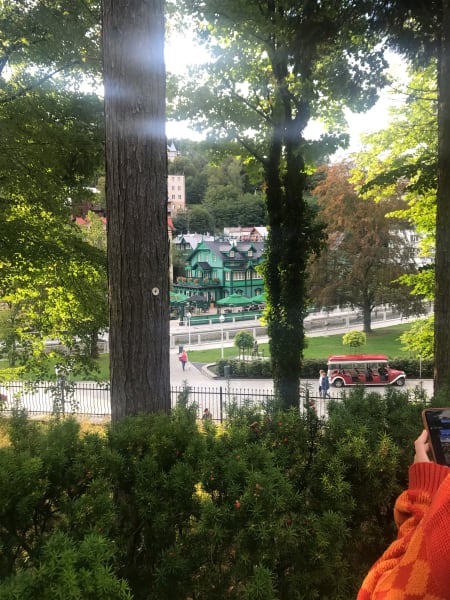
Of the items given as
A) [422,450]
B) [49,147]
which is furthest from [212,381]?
[422,450]

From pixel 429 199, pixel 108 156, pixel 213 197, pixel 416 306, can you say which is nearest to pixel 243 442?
pixel 108 156

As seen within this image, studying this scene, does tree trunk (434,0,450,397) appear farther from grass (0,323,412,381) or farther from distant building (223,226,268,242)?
distant building (223,226,268,242)

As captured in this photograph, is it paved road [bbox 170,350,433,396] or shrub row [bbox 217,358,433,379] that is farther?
shrub row [bbox 217,358,433,379]

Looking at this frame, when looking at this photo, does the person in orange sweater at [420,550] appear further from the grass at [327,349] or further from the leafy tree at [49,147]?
the grass at [327,349]

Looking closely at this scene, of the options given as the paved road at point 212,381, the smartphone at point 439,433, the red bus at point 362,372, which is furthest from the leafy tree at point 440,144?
the paved road at point 212,381

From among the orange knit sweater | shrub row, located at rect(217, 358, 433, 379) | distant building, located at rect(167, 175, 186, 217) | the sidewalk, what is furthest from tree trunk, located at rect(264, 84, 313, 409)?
distant building, located at rect(167, 175, 186, 217)

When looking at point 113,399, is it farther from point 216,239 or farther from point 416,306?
point 216,239

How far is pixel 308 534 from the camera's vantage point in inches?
81.9

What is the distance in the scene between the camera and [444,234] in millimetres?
5352

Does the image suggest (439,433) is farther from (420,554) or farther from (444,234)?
(444,234)

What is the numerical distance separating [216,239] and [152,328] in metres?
44.4

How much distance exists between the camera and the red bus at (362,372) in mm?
18266

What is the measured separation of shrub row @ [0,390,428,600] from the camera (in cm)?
191

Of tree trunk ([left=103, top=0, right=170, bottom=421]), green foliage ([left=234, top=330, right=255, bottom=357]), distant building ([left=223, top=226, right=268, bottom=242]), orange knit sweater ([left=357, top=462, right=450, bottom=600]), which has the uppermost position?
distant building ([left=223, top=226, right=268, bottom=242])
